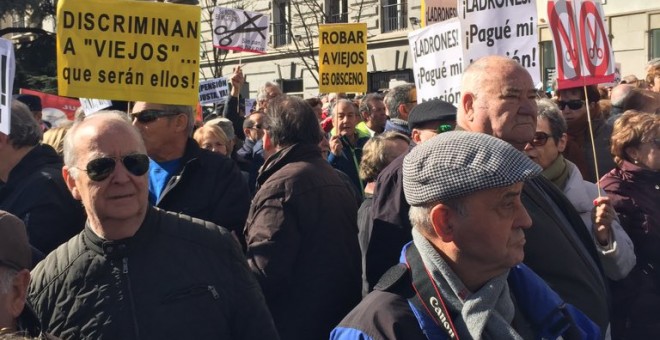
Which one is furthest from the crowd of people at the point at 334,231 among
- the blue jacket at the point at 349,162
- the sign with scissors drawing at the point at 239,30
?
the sign with scissors drawing at the point at 239,30

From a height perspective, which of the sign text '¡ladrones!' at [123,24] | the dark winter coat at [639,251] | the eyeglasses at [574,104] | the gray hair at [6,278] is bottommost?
the dark winter coat at [639,251]

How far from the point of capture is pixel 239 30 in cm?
1572

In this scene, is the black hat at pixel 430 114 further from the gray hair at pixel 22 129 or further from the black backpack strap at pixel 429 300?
the black backpack strap at pixel 429 300

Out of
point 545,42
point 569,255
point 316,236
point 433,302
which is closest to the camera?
point 433,302

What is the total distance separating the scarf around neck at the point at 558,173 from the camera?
4629mm

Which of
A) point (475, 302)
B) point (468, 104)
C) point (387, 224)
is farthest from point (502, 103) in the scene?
point (475, 302)

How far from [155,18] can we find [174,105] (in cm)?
69

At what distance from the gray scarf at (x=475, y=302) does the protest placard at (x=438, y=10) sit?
6359 mm

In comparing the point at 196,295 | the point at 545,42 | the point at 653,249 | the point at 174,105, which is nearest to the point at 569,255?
the point at 196,295

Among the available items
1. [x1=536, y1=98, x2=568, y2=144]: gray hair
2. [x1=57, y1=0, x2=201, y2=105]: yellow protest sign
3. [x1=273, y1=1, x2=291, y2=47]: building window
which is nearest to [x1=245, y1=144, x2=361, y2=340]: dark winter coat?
[x1=57, y1=0, x2=201, y2=105]: yellow protest sign

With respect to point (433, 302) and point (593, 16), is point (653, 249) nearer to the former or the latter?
point (593, 16)

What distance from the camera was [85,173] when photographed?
3.33m

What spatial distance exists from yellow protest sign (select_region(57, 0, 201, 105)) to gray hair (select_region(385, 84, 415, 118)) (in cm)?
340

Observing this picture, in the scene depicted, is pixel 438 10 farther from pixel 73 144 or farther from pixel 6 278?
pixel 6 278
